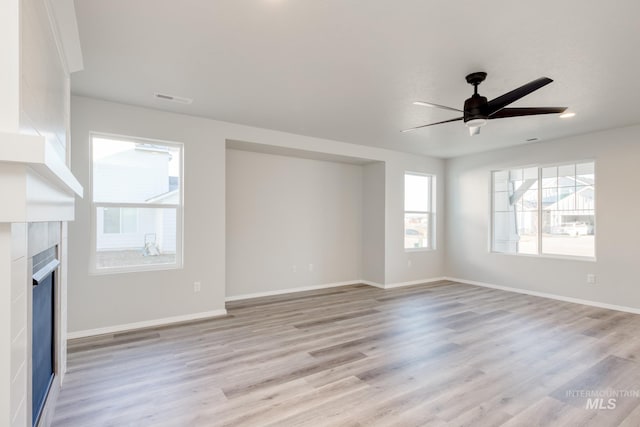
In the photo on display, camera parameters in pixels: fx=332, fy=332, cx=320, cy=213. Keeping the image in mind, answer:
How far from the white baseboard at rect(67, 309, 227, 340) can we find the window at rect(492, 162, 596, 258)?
5.28m

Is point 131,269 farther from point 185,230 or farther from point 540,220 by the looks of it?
point 540,220

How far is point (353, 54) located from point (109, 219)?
3.27 metres

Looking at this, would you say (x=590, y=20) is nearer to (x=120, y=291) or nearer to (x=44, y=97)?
(x=44, y=97)

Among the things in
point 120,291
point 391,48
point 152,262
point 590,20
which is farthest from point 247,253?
point 590,20

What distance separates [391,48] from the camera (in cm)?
262

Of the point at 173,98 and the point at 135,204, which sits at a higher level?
the point at 173,98

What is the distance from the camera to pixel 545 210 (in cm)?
574

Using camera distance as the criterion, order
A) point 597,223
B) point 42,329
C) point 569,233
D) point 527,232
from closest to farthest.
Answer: point 42,329, point 597,223, point 569,233, point 527,232

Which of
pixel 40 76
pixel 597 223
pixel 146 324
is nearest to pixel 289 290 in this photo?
pixel 146 324

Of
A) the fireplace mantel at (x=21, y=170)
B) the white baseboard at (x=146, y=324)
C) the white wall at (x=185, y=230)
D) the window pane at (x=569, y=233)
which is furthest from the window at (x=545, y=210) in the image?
the fireplace mantel at (x=21, y=170)

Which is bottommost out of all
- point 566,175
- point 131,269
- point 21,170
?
point 131,269

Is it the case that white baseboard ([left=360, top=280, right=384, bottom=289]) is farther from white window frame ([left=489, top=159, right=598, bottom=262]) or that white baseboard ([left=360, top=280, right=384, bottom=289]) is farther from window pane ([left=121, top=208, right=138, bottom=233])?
window pane ([left=121, top=208, right=138, bottom=233])

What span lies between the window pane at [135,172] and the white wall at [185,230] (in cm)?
15

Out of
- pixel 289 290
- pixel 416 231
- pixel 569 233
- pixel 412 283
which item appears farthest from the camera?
pixel 416 231
